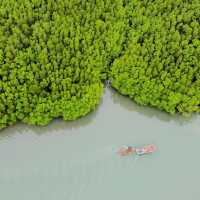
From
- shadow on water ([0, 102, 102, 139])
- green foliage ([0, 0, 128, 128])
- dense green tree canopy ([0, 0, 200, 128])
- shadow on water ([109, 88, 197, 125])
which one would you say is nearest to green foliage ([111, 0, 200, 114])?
dense green tree canopy ([0, 0, 200, 128])

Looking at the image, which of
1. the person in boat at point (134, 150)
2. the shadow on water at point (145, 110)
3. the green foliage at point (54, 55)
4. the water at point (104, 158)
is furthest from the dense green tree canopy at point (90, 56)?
the person in boat at point (134, 150)

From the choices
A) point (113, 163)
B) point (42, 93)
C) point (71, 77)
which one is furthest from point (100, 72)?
point (113, 163)

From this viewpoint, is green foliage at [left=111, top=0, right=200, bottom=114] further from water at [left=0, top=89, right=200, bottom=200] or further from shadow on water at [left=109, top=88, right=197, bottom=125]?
water at [left=0, top=89, right=200, bottom=200]

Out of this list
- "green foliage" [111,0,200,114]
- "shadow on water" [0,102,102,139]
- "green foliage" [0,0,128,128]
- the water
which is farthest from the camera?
"green foliage" [111,0,200,114]

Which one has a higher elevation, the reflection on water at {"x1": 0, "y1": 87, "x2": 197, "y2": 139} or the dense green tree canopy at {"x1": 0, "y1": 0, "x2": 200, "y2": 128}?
the dense green tree canopy at {"x1": 0, "y1": 0, "x2": 200, "y2": 128}

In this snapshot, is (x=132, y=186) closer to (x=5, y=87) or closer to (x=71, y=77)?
(x=71, y=77)

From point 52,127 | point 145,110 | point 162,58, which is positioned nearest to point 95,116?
point 52,127

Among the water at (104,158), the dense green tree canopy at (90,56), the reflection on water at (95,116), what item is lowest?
the water at (104,158)

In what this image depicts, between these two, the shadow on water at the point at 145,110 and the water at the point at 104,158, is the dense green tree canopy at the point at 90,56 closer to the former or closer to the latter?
the shadow on water at the point at 145,110

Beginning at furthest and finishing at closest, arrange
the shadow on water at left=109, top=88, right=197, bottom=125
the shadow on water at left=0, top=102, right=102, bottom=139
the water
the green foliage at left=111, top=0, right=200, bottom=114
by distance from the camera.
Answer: the shadow on water at left=109, top=88, right=197, bottom=125 < the green foliage at left=111, top=0, right=200, bottom=114 < the shadow on water at left=0, top=102, right=102, bottom=139 < the water
